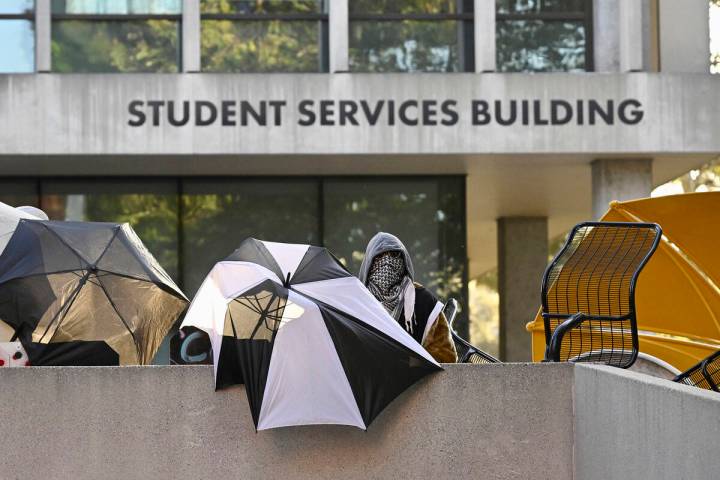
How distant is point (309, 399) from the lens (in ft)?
19.8

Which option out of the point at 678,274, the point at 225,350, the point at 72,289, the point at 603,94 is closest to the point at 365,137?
the point at 603,94

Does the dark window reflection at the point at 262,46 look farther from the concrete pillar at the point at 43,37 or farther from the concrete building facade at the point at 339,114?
the concrete pillar at the point at 43,37

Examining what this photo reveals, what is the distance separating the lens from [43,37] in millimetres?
16094

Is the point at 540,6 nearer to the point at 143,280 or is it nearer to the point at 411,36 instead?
the point at 411,36

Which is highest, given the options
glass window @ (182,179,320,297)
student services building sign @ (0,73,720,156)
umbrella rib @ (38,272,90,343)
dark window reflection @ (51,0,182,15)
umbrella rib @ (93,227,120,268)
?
dark window reflection @ (51,0,182,15)

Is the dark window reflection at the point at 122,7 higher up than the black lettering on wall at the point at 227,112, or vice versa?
the dark window reflection at the point at 122,7

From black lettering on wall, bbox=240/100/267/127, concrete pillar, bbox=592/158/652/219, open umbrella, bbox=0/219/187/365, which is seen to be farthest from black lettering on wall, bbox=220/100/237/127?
open umbrella, bbox=0/219/187/365

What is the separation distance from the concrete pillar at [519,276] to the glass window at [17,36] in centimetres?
998

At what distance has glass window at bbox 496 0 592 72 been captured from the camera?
16.7m

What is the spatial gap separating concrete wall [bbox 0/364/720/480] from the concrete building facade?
30.8ft

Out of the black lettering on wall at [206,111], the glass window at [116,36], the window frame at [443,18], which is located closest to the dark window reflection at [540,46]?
the window frame at [443,18]

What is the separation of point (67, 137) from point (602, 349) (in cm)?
995

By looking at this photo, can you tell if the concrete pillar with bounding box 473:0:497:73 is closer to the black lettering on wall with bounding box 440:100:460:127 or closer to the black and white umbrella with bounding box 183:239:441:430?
the black lettering on wall with bounding box 440:100:460:127

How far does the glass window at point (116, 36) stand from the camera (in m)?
16.4
